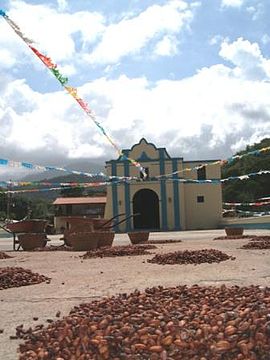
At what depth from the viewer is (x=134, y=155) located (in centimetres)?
5538

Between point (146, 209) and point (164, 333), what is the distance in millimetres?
54107

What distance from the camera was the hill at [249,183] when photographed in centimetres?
6869

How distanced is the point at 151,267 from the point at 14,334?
6292 millimetres

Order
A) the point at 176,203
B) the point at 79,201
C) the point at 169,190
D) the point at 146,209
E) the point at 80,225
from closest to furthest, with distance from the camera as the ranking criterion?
the point at 80,225 < the point at 176,203 < the point at 169,190 < the point at 146,209 < the point at 79,201

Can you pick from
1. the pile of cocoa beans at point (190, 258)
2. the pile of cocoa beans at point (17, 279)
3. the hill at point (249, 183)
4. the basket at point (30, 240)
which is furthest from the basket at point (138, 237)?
the hill at point (249, 183)

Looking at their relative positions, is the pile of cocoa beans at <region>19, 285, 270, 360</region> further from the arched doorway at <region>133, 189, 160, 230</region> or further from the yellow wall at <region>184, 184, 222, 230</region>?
the arched doorway at <region>133, 189, 160, 230</region>

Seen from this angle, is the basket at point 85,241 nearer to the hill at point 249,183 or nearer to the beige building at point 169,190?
the beige building at point 169,190

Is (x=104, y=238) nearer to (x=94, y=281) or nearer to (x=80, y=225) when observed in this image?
(x=80, y=225)

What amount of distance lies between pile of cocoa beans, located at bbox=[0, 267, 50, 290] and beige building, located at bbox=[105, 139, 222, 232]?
43.3 m

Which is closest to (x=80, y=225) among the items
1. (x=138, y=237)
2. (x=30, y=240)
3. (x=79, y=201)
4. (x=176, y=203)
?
(x=30, y=240)

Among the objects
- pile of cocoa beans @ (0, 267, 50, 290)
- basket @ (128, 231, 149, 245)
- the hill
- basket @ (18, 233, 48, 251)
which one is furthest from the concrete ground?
the hill

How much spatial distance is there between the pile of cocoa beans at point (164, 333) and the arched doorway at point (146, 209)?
51.2 meters

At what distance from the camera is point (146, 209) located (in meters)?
58.5

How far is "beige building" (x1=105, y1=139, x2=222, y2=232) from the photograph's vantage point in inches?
2130
